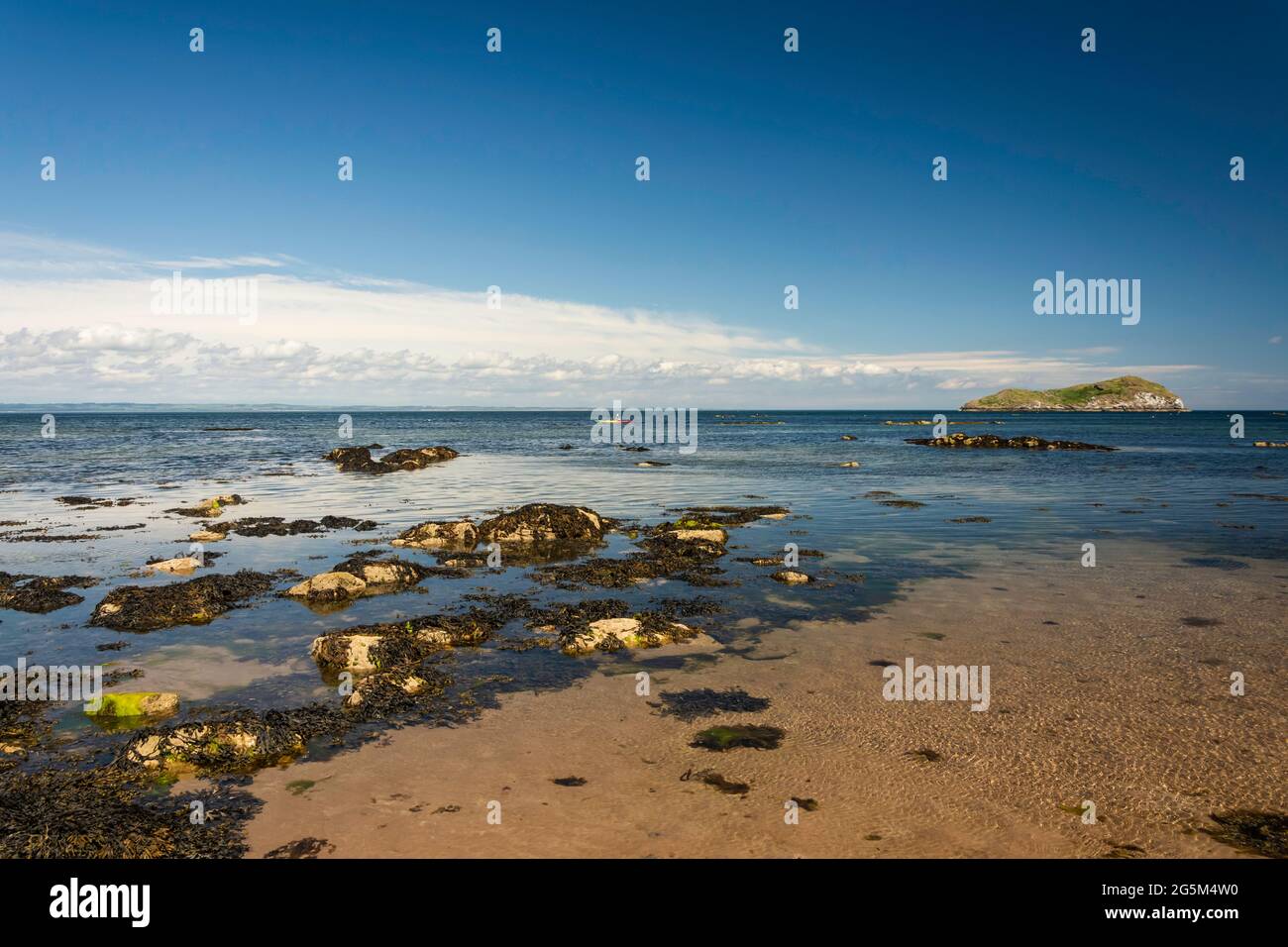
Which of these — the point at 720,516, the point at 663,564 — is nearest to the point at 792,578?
the point at 663,564

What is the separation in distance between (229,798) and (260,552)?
14512 mm

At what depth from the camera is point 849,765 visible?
8.26m

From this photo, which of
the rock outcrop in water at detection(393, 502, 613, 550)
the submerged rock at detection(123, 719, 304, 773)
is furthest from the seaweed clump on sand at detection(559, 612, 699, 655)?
the rock outcrop in water at detection(393, 502, 613, 550)

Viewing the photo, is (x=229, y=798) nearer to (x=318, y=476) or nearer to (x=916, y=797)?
(x=916, y=797)

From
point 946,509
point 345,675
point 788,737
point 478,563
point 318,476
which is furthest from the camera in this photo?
point 318,476

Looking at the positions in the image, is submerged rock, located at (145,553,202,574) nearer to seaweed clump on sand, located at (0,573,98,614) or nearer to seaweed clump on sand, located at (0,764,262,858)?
seaweed clump on sand, located at (0,573,98,614)

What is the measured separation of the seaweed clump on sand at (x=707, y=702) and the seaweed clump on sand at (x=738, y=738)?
467 millimetres

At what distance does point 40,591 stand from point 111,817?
11.5 m

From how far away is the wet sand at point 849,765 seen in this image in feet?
22.2

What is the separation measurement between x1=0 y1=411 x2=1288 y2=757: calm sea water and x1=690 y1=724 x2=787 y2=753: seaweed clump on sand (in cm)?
299

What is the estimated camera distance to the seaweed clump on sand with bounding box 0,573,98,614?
14.5 m

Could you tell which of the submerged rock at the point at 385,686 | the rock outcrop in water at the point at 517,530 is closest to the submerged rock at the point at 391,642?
the submerged rock at the point at 385,686

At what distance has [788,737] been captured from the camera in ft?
29.2

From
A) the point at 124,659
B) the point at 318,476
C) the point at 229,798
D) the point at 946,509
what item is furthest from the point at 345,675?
the point at 318,476
